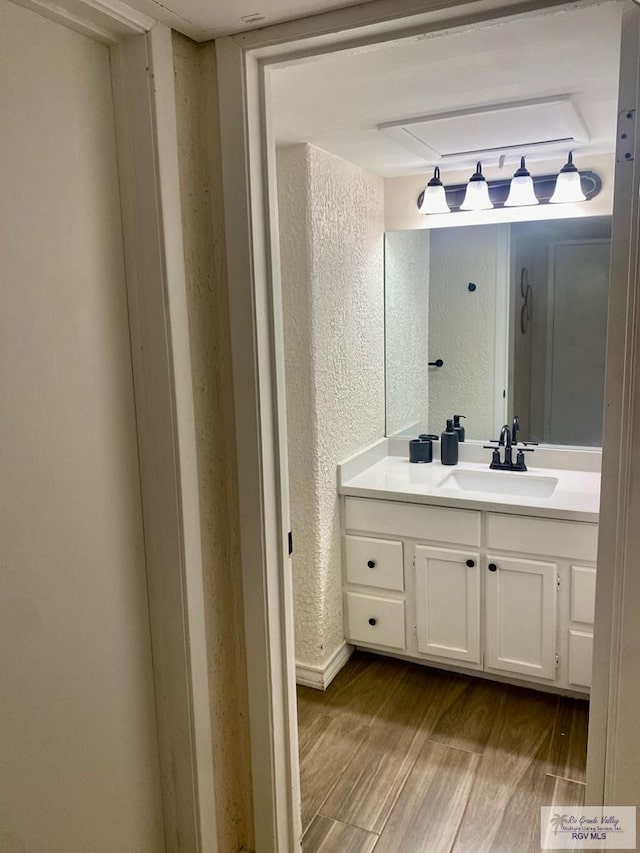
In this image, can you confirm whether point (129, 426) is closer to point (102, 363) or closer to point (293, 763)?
point (102, 363)

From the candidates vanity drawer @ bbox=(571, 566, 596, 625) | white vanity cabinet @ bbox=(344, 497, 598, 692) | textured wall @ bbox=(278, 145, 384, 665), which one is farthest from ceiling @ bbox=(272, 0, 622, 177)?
vanity drawer @ bbox=(571, 566, 596, 625)

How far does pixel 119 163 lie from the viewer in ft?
4.12

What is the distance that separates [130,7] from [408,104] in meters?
0.85

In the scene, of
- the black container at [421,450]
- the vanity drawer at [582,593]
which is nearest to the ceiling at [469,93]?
the black container at [421,450]

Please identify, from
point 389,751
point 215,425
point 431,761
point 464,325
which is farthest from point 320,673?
point 464,325

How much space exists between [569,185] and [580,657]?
174cm

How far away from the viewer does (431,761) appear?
6.84ft

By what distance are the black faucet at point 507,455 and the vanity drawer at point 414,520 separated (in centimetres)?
42

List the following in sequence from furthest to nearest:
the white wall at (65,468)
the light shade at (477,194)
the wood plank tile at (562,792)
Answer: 1. the light shade at (477,194)
2. the wood plank tile at (562,792)
3. the white wall at (65,468)

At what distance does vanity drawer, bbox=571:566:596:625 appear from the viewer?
7.18ft

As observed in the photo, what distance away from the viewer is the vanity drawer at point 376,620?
8.38 feet

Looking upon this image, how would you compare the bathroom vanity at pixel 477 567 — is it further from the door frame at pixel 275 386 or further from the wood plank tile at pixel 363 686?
the door frame at pixel 275 386

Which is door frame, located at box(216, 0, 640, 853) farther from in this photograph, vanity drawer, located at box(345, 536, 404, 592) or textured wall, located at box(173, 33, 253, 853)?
vanity drawer, located at box(345, 536, 404, 592)

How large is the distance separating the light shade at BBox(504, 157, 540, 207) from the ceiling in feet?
0.28
